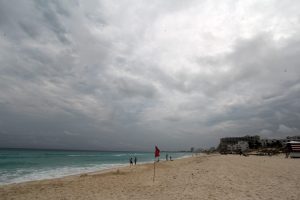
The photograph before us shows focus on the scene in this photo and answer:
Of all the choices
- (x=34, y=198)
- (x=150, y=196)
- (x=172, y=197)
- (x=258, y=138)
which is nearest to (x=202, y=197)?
(x=172, y=197)

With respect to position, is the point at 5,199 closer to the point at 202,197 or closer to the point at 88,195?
the point at 88,195

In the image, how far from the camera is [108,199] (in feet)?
28.2

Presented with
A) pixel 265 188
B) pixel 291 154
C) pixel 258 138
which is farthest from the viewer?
pixel 258 138

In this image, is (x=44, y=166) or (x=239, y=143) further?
(x=239, y=143)

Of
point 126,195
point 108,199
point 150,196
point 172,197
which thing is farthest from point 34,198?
point 172,197

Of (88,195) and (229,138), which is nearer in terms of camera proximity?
(88,195)

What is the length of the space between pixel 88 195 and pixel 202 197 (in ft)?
18.8

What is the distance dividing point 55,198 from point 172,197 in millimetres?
5744

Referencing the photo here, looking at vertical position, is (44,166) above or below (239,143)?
below

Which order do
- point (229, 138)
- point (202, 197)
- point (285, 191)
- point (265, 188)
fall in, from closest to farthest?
point (202, 197), point (285, 191), point (265, 188), point (229, 138)

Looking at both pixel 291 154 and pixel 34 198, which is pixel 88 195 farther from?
pixel 291 154

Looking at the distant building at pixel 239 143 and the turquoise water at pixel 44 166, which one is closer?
the turquoise water at pixel 44 166

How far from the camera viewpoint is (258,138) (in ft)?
468

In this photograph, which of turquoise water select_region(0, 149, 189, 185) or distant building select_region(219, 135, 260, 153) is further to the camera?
distant building select_region(219, 135, 260, 153)
